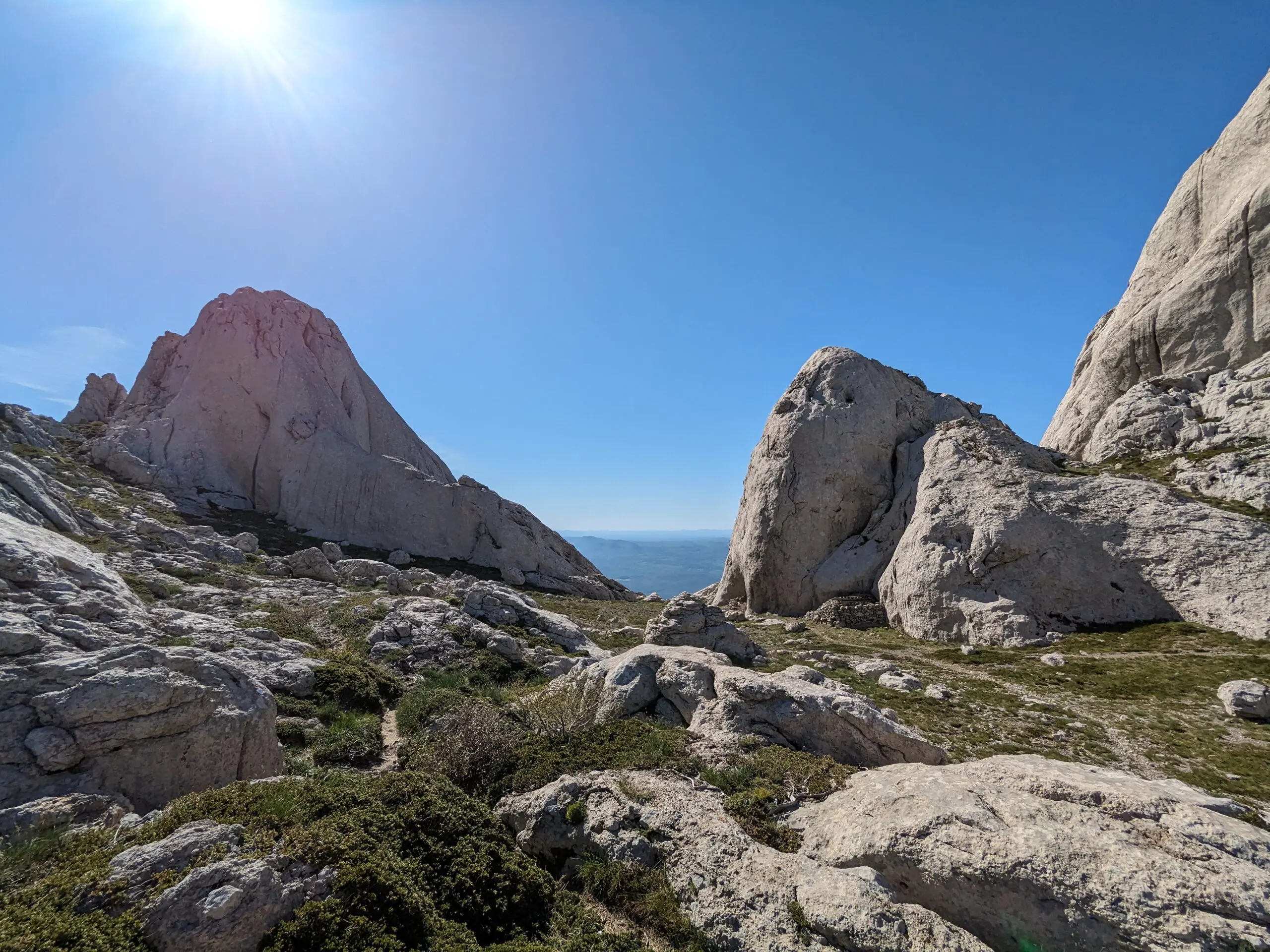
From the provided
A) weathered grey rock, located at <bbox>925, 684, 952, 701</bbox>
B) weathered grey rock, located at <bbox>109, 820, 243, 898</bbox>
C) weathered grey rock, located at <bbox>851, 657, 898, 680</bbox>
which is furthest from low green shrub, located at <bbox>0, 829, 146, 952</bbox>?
weathered grey rock, located at <bbox>851, 657, 898, 680</bbox>

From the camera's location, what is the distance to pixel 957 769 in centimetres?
897

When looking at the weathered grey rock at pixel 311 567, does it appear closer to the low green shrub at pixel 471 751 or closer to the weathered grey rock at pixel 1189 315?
the low green shrub at pixel 471 751

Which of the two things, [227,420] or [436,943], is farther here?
[227,420]

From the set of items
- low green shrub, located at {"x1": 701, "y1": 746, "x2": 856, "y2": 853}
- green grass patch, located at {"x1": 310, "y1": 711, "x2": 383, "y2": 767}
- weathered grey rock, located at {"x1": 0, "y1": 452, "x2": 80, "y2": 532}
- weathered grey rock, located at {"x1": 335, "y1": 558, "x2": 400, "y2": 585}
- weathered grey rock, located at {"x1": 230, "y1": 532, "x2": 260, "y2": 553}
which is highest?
weathered grey rock, located at {"x1": 0, "y1": 452, "x2": 80, "y2": 532}

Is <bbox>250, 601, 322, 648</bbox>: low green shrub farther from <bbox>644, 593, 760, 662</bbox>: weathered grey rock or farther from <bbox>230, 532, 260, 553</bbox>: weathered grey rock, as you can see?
<bbox>230, 532, 260, 553</bbox>: weathered grey rock

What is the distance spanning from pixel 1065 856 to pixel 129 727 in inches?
570

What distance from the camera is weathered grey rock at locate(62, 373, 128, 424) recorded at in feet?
255

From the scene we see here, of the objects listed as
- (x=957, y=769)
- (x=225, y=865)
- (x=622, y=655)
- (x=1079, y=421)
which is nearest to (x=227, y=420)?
(x=622, y=655)

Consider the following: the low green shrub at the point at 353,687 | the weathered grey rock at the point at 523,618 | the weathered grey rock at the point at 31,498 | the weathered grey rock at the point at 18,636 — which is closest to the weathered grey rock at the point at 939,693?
the weathered grey rock at the point at 523,618

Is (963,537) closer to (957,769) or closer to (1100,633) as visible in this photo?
(1100,633)

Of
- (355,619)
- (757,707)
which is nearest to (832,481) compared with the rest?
(757,707)

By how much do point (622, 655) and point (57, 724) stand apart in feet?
42.3

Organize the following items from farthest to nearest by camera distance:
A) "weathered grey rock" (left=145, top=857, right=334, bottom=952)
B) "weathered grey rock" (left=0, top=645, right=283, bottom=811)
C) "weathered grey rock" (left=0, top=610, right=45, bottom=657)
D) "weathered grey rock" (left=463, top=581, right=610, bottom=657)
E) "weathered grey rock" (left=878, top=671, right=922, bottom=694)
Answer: "weathered grey rock" (left=463, top=581, right=610, bottom=657) → "weathered grey rock" (left=878, top=671, right=922, bottom=694) → "weathered grey rock" (left=0, top=610, right=45, bottom=657) → "weathered grey rock" (left=0, top=645, right=283, bottom=811) → "weathered grey rock" (left=145, top=857, right=334, bottom=952)

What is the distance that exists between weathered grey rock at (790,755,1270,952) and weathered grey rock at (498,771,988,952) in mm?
452
